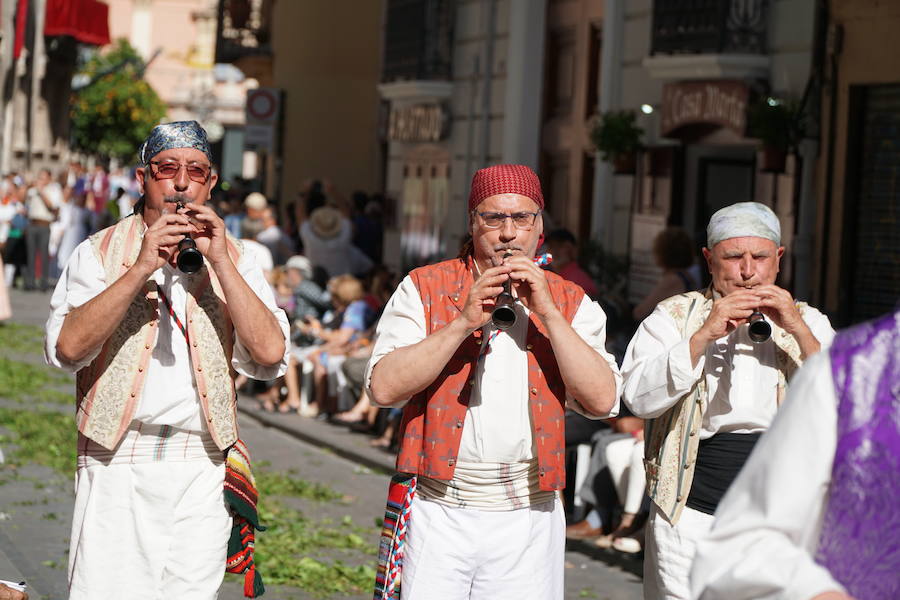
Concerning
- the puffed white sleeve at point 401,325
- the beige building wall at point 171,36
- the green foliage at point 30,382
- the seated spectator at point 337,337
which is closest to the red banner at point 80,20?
the green foliage at point 30,382

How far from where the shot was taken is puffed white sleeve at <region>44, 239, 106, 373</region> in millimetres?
4914

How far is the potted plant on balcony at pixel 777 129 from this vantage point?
1335cm

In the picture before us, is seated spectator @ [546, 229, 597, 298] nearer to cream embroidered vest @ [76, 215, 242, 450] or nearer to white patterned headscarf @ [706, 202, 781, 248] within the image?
white patterned headscarf @ [706, 202, 781, 248]

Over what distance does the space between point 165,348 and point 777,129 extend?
9279 mm

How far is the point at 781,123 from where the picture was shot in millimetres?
13375

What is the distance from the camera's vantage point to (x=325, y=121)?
32938 mm

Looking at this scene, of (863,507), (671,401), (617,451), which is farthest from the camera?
(617,451)

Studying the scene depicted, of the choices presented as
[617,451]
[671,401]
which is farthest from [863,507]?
[617,451]

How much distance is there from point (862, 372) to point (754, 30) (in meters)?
12.0

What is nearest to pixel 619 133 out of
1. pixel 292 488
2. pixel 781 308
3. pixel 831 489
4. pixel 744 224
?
pixel 292 488

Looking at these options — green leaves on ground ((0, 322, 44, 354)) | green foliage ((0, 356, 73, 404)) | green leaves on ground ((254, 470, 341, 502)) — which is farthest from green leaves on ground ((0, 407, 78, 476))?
green leaves on ground ((0, 322, 44, 354))

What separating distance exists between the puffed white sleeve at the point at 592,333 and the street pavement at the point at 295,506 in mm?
3628

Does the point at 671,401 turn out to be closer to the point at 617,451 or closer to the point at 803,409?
the point at 803,409

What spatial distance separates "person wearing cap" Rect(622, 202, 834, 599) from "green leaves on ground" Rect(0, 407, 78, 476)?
6764 millimetres
